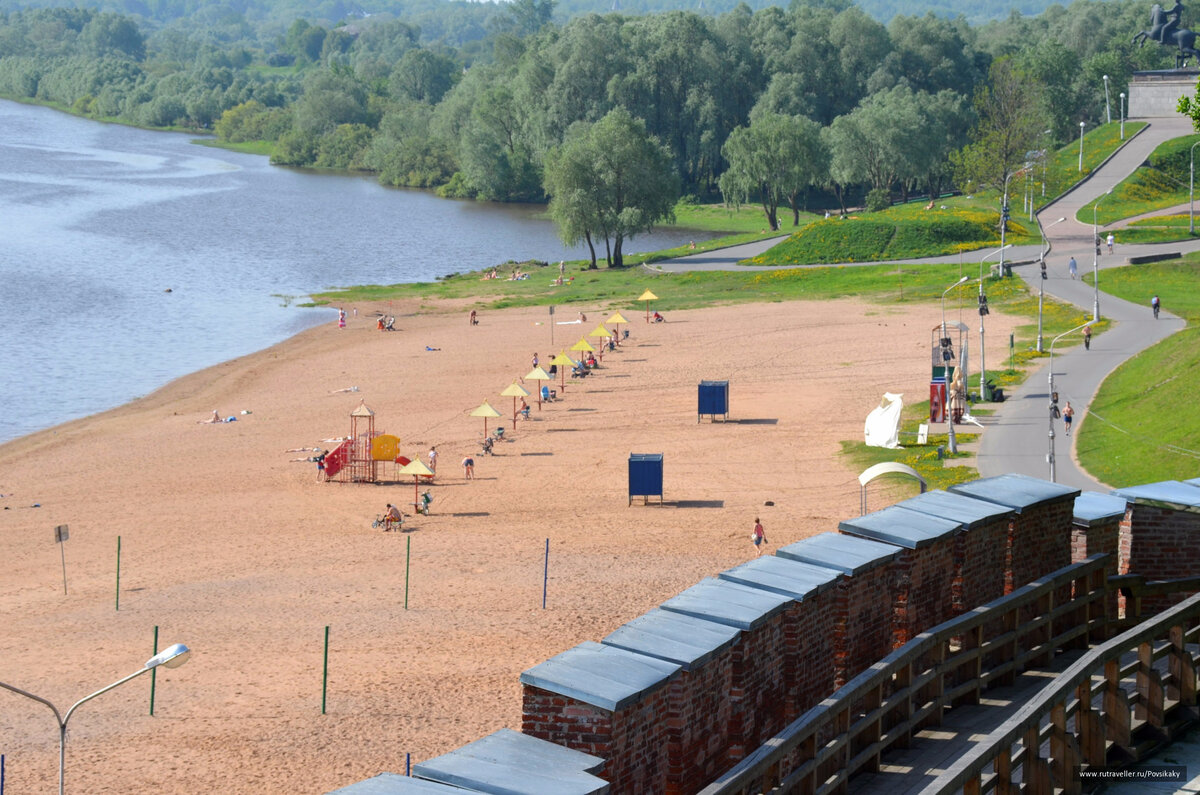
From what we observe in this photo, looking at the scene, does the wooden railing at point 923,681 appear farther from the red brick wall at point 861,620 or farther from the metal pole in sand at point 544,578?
the metal pole in sand at point 544,578

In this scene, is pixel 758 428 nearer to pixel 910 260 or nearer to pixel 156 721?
pixel 156 721

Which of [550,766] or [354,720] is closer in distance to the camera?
[550,766]

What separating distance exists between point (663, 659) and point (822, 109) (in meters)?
123

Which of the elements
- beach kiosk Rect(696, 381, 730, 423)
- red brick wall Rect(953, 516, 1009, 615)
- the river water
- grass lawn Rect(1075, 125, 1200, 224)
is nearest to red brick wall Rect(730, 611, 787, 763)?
red brick wall Rect(953, 516, 1009, 615)

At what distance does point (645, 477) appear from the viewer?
1410 inches

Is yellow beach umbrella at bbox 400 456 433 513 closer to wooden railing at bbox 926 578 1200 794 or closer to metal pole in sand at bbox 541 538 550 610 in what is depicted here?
metal pole in sand at bbox 541 538 550 610

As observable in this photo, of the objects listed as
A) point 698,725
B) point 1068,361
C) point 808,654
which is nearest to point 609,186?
point 1068,361

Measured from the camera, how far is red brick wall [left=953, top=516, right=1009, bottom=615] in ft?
43.9

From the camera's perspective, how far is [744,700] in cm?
1112

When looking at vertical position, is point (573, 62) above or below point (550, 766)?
above

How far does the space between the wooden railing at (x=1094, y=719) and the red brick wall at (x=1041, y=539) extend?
6.94 feet

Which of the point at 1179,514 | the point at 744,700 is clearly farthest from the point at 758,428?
the point at 744,700

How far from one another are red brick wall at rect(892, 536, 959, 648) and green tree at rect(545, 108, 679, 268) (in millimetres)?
74409

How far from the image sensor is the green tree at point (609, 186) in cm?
8725
